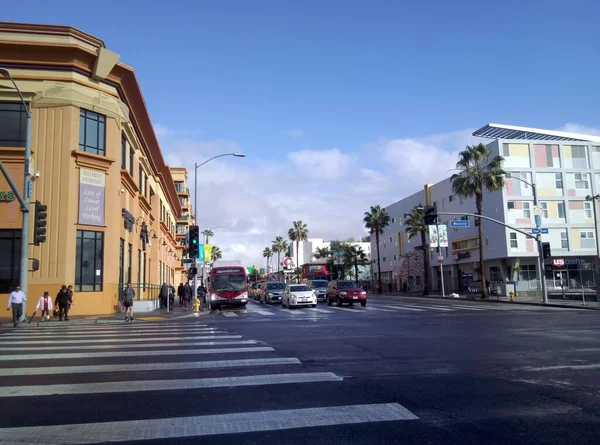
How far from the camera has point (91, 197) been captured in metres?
28.0

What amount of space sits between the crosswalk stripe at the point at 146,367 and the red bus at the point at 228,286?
91.2 ft

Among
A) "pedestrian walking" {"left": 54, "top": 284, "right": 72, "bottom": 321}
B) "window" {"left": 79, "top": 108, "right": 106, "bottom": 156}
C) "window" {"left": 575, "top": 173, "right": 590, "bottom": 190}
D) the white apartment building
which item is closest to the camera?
"pedestrian walking" {"left": 54, "top": 284, "right": 72, "bottom": 321}

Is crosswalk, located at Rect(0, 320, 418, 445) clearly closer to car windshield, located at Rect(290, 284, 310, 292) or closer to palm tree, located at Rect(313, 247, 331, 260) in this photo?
car windshield, located at Rect(290, 284, 310, 292)

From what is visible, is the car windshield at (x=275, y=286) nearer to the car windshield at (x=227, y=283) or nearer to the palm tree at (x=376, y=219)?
the car windshield at (x=227, y=283)

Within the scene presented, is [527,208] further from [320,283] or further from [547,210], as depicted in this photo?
[320,283]

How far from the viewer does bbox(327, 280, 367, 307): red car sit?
3393 cm

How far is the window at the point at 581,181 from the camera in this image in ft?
177

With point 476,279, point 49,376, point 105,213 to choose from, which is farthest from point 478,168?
point 49,376

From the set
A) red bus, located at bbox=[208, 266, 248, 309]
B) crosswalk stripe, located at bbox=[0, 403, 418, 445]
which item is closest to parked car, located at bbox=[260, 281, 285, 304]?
red bus, located at bbox=[208, 266, 248, 309]

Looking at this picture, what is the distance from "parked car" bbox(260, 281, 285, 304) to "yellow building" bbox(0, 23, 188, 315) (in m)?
16.1

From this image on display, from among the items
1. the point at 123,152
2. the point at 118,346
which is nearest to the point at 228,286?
the point at 123,152

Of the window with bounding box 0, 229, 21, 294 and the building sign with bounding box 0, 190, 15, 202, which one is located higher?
the building sign with bounding box 0, 190, 15, 202

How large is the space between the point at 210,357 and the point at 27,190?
53.6 feet

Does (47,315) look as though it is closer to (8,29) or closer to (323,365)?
(8,29)
